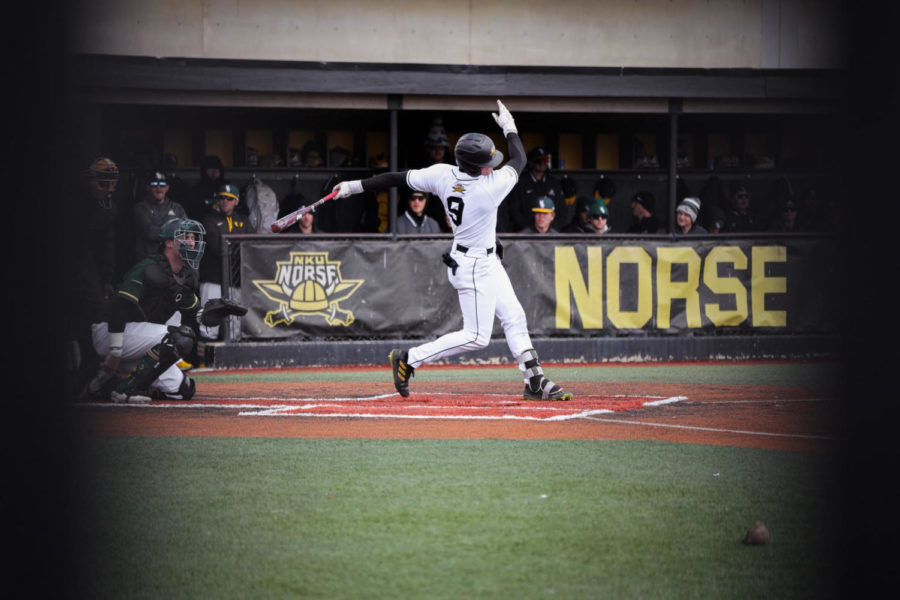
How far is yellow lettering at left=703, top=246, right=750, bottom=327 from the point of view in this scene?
538 inches

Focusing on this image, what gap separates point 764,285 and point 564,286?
8.79 feet

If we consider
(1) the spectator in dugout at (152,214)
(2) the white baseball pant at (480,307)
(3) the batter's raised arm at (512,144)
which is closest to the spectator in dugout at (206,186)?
(1) the spectator in dugout at (152,214)

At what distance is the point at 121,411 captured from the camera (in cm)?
845

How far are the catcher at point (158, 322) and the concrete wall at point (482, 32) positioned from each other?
241 inches

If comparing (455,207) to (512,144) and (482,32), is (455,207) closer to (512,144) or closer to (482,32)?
(512,144)

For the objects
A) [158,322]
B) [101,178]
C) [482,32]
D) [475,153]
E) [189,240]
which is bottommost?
[158,322]

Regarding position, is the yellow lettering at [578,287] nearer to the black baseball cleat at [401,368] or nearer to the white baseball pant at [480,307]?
the white baseball pant at [480,307]

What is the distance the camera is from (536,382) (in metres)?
8.85

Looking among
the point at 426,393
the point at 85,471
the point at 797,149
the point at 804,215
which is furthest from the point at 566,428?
the point at 797,149

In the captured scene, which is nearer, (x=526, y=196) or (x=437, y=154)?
(x=437, y=154)

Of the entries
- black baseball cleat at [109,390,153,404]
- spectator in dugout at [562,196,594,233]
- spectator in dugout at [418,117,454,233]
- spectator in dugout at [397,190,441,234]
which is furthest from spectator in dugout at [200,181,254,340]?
spectator in dugout at [562,196,594,233]

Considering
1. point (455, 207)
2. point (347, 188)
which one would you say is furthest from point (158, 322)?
point (455, 207)

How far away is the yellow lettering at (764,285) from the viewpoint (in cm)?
1369

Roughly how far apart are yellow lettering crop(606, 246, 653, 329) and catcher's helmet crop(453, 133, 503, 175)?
5.21 metres
